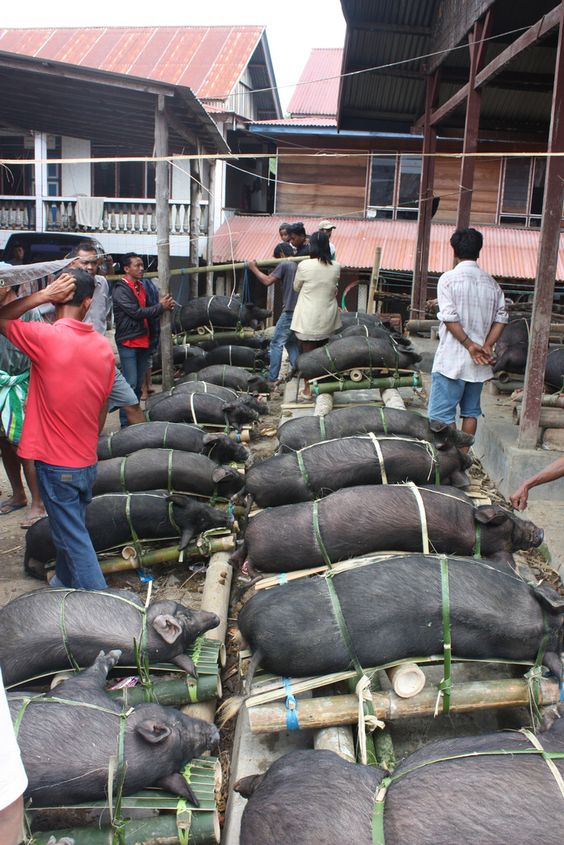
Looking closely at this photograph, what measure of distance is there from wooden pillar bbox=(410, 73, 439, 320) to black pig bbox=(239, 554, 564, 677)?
30.3 feet

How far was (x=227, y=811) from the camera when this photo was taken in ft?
9.98

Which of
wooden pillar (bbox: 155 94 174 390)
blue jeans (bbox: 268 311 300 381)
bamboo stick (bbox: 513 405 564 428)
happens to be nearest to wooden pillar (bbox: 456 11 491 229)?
blue jeans (bbox: 268 311 300 381)

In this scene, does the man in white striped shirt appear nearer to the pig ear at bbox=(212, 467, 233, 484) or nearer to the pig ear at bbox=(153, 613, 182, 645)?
the pig ear at bbox=(212, 467, 233, 484)

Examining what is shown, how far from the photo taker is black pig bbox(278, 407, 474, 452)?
5.92m

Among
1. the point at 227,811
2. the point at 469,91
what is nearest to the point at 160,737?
the point at 227,811

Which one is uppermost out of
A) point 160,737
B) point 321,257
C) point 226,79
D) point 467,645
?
point 226,79

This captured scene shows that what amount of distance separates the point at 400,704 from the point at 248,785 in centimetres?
84

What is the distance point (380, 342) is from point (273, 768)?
622 centimetres

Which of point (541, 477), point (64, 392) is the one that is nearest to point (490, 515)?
point (541, 477)

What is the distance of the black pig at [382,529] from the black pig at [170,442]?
6.99 feet

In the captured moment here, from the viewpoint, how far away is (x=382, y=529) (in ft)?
13.7

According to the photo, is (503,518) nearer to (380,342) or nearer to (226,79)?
(380,342)

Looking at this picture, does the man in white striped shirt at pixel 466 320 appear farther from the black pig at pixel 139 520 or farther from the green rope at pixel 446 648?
the green rope at pixel 446 648

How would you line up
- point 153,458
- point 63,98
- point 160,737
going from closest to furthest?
point 160,737, point 153,458, point 63,98
